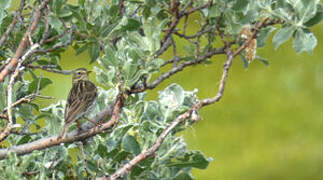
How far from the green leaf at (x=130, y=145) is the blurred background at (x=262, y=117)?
2995 millimetres

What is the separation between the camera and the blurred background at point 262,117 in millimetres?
5391

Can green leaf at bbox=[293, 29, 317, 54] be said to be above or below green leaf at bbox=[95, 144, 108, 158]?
above

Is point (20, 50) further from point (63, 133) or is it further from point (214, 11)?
point (214, 11)

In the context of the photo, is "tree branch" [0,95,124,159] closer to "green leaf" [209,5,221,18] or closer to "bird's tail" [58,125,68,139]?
"bird's tail" [58,125,68,139]

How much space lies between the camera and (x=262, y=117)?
6148mm

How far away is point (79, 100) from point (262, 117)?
3.91m

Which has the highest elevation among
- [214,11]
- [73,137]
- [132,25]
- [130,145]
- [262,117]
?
[262,117]

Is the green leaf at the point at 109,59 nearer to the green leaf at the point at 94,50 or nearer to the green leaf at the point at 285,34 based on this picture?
the green leaf at the point at 94,50

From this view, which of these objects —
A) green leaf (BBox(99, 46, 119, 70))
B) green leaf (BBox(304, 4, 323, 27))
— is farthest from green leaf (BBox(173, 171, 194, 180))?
green leaf (BBox(304, 4, 323, 27))

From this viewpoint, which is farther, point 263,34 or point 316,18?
point 263,34

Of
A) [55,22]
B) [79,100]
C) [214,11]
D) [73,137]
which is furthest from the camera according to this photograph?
[79,100]

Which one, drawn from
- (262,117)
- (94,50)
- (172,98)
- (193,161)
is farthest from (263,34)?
(262,117)

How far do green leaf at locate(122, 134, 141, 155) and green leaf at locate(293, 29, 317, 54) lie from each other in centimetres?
62

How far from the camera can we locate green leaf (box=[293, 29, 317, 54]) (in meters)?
2.12
